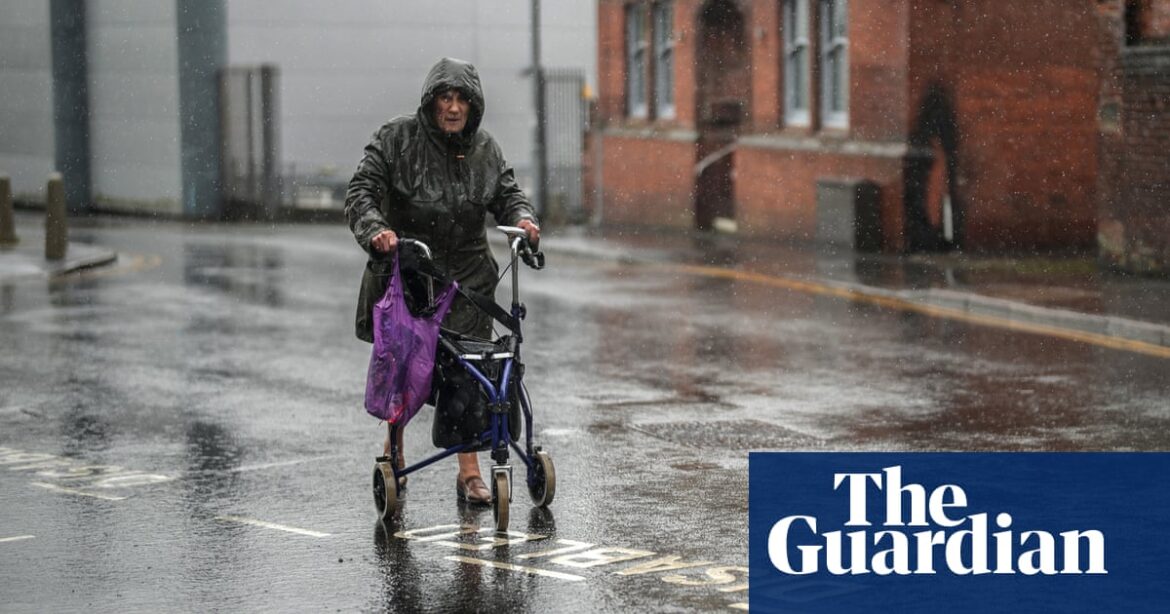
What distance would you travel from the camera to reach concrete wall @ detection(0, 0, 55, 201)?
3681cm

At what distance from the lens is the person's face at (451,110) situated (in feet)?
28.6

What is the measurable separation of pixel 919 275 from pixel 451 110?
12798 millimetres

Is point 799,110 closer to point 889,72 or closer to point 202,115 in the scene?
point 889,72

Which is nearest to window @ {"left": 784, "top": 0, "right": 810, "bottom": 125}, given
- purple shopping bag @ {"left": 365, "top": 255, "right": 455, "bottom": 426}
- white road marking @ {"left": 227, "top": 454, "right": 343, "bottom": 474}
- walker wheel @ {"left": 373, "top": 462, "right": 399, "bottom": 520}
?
white road marking @ {"left": 227, "top": 454, "right": 343, "bottom": 474}

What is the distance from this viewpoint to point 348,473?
9.87 m

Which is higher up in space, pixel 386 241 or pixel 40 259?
pixel 386 241

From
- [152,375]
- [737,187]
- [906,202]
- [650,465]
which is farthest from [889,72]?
[650,465]

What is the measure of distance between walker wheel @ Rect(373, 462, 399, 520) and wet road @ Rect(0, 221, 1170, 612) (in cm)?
8

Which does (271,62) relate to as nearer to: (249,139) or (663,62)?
(249,139)

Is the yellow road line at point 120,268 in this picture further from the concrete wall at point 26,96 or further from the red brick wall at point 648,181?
the concrete wall at point 26,96

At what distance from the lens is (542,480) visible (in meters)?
8.84

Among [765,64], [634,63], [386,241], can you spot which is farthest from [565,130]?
[386,241]

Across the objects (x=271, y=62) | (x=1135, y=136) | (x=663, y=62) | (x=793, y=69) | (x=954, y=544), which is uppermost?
(x=271, y=62)

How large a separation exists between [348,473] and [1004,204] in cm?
1580
